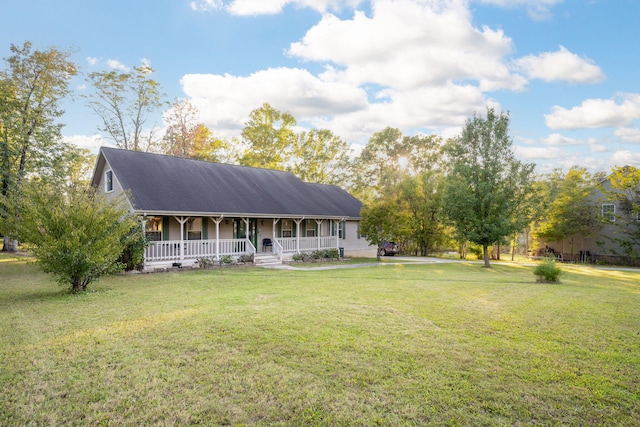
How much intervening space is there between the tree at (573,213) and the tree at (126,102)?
33.5 meters

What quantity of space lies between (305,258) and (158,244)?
→ 8.07 meters

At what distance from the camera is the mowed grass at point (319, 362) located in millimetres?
3439

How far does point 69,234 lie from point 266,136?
94.9ft

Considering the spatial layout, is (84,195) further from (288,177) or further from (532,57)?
(532,57)

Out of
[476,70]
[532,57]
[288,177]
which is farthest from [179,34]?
[532,57]

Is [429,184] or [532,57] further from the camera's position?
[429,184]

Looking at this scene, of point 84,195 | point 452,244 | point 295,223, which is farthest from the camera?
point 452,244

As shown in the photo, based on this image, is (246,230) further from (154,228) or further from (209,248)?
(154,228)

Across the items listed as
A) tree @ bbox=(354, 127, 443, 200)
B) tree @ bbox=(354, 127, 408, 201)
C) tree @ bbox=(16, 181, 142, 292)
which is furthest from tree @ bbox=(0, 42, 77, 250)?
tree @ bbox=(354, 127, 408, 201)

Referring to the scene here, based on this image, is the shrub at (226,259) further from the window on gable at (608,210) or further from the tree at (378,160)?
the window on gable at (608,210)

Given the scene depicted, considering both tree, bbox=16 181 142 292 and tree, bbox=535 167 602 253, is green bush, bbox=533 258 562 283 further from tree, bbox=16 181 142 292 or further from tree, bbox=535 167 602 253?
tree, bbox=535 167 602 253

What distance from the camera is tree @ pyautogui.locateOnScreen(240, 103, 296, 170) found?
1439 inches

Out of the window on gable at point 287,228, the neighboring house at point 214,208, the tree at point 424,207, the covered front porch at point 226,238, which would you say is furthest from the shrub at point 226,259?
the tree at point 424,207

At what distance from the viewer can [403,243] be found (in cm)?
3250
